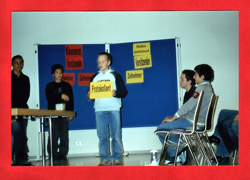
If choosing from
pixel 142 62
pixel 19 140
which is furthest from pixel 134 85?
pixel 19 140

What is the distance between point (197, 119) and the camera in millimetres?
2656

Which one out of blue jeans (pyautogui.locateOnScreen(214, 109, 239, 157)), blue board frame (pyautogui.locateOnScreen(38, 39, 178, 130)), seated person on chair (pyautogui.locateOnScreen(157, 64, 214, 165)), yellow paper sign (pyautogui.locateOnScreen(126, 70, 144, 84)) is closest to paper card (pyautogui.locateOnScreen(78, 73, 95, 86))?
blue board frame (pyautogui.locateOnScreen(38, 39, 178, 130))

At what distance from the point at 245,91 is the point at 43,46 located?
9.81 feet

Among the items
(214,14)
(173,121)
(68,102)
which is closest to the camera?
(173,121)

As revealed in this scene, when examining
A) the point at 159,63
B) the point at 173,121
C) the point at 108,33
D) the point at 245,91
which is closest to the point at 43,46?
the point at 108,33

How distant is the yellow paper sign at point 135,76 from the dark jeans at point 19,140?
1709 mm

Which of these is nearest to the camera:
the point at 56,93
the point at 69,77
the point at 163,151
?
the point at 163,151

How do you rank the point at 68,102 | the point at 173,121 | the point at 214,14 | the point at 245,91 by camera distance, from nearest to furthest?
the point at 245,91, the point at 173,121, the point at 68,102, the point at 214,14

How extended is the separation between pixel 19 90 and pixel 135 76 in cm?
184

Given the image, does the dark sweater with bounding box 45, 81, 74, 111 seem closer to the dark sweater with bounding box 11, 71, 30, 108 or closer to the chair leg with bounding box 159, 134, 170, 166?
the dark sweater with bounding box 11, 71, 30, 108

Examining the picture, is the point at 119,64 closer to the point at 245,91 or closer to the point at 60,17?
the point at 60,17

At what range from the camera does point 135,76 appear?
4.43 meters

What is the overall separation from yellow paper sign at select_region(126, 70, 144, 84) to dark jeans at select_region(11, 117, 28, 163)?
171 cm

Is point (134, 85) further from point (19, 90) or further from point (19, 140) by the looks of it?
point (19, 140)
